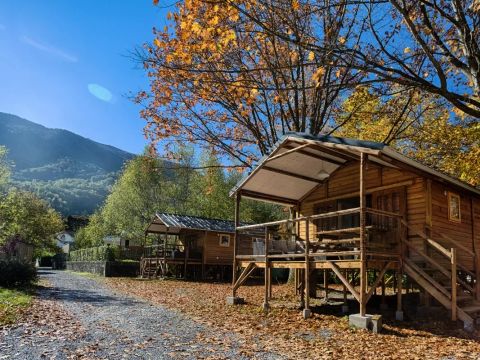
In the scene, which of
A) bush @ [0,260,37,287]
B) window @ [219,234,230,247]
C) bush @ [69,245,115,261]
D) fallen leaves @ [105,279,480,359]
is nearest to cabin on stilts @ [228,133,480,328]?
fallen leaves @ [105,279,480,359]

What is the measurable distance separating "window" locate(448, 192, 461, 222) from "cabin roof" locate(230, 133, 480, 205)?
1.53 feet

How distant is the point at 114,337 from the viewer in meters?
8.65

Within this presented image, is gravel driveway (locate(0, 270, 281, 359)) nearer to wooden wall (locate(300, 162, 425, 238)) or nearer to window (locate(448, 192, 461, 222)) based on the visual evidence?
wooden wall (locate(300, 162, 425, 238))

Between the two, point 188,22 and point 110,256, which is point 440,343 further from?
point 110,256

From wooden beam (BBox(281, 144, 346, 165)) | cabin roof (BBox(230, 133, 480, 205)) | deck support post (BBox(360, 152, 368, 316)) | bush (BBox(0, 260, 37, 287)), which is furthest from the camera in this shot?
bush (BBox(0, 260, 37, 287))

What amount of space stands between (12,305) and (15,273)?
5.77 metres

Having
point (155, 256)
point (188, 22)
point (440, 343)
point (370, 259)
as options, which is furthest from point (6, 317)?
point (155, 256)

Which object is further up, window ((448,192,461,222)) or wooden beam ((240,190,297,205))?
wooden beam ((240,190,297,205))

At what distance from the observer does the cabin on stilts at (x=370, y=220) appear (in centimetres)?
1113

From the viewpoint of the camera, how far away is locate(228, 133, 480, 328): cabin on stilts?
11.1 metres

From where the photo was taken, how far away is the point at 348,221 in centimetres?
1594

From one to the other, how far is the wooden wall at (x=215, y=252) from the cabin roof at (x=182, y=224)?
0.76 m

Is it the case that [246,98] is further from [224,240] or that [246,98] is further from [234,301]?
[224,240]

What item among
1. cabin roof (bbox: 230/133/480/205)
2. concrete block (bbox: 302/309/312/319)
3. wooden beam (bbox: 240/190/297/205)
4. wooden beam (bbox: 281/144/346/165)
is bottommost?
concrete block (bbox: 302/309/312/319)
